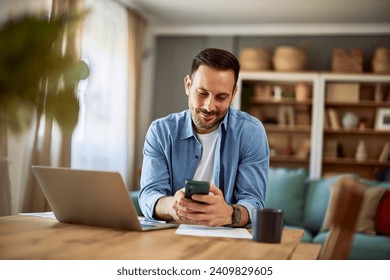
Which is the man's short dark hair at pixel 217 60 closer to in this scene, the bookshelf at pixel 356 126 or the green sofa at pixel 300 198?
the green sofa at pixel 300 198

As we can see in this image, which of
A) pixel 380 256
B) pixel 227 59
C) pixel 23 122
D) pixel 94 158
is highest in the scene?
pixel 227 59

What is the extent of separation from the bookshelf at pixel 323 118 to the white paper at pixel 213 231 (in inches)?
150

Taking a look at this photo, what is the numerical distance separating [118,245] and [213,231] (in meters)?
0.27

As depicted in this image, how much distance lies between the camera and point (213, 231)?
1188 mm

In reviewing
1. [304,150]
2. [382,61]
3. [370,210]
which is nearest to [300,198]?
[370,210]

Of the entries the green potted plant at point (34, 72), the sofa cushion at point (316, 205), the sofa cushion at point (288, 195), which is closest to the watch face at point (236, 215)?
the green potted plant at point (34, 72)

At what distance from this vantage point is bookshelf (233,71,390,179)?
4914 mm

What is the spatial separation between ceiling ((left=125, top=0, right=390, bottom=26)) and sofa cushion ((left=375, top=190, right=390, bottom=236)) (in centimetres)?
151

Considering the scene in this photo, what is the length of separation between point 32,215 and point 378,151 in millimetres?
4119

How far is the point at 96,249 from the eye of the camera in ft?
3.10

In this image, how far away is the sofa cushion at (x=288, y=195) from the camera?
11.9 feet

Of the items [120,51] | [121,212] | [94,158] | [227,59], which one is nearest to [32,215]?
[121,212]

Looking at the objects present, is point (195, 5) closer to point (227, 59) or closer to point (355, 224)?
point (227, 59)

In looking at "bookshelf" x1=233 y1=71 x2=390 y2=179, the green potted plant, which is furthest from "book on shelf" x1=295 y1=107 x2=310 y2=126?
the green potted plant
